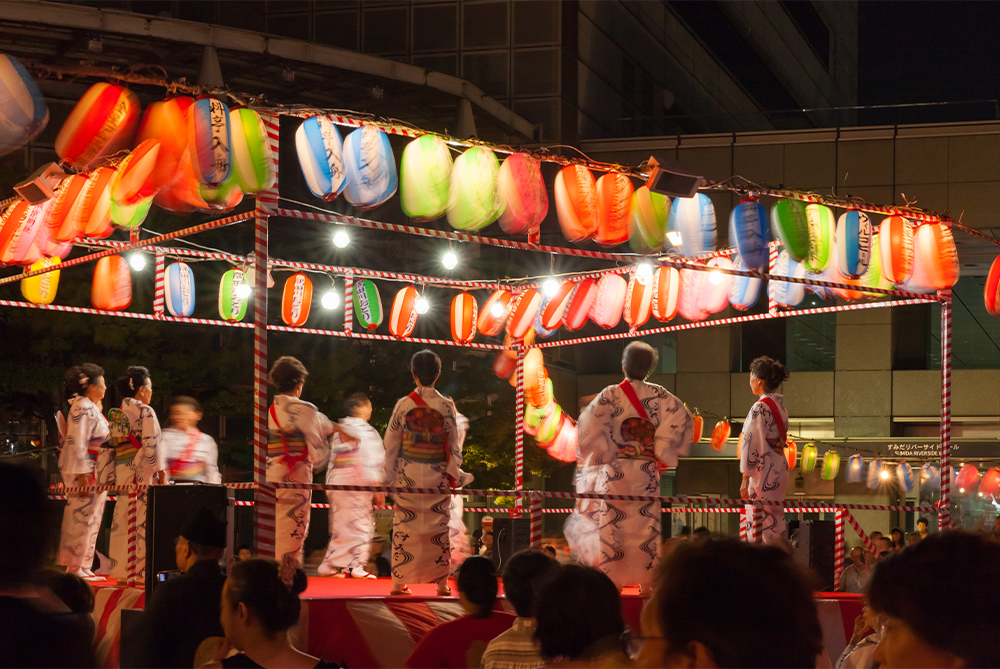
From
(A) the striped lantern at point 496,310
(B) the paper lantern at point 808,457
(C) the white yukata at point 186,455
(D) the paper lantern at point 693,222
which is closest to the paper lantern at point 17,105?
(C) the white yukata at point 186,455

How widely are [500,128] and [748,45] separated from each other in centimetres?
898

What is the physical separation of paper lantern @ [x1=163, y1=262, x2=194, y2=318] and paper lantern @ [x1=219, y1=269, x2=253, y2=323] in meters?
0.56

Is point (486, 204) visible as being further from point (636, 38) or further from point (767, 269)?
point (636, 38)

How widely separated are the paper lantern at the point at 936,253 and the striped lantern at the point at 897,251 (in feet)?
0.27

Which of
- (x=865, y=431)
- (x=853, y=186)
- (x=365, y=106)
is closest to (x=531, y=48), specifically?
(x=365, y=106)

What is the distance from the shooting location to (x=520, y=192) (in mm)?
7766

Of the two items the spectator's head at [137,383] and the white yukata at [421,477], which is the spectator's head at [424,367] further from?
the spectator's head at [137,383]

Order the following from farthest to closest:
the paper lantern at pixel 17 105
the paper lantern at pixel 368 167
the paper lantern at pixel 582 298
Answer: the paper lantern at pixel 582 298
the paper lantern at pixel 368 167
the paper lantern at pixel 17 105

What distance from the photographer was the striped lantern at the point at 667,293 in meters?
9.97

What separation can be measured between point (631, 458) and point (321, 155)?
3.04 meters

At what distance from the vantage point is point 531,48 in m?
21.3

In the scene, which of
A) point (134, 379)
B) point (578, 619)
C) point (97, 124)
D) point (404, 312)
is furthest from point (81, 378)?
point (578, 619)

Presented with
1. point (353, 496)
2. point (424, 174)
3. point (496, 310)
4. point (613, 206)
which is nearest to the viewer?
point (424, 174)

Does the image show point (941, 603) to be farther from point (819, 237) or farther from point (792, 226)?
point (819, 237)
